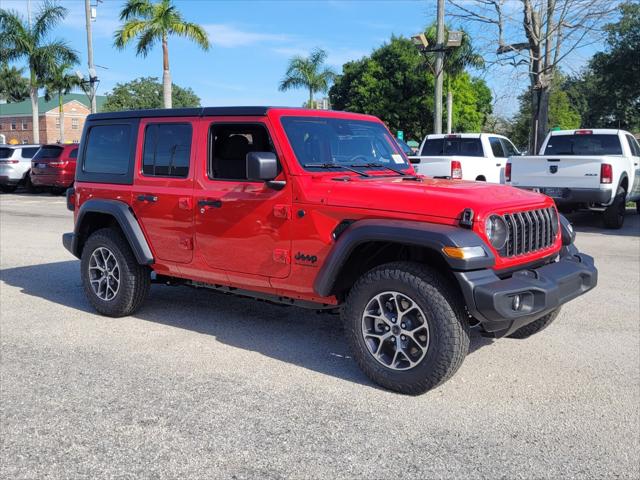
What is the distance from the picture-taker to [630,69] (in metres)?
33.8

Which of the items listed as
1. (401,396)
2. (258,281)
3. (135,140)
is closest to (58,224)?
(135,140)

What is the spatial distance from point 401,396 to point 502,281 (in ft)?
3.19

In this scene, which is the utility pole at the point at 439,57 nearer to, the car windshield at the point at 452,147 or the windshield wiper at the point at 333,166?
the car windshield at the point at 452,147

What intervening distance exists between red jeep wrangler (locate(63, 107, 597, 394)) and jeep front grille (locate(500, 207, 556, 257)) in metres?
0.01

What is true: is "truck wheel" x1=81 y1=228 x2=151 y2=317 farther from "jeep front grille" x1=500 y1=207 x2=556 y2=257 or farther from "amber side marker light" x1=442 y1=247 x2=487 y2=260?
"jeep front grille" x1=500 y1=207 x2=556 y2=257

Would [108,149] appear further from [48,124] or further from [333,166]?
[48,124]

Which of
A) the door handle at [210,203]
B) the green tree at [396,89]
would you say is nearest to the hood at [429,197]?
the door handle at [210,203]

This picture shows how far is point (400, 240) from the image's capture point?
3.92 metres

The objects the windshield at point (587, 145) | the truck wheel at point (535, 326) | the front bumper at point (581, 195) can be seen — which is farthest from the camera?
the windshield at point (587, 145)

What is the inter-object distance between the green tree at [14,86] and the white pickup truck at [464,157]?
66259 millimetres

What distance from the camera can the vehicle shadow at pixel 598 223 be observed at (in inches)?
477

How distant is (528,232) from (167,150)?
3019 mm

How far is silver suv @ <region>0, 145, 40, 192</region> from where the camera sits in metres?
23.8

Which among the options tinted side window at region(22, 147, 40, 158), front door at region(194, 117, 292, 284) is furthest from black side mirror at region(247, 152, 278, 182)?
tinted side window at region(22, 147, 40, 158)
